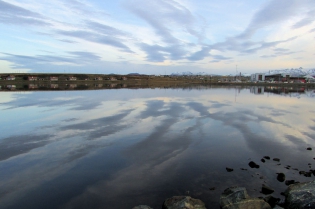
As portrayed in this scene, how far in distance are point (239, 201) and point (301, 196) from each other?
2.02m

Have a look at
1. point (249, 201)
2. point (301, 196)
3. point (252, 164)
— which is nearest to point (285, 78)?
point (252, 164)

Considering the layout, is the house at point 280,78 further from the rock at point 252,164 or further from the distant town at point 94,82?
the rock at point 252,164

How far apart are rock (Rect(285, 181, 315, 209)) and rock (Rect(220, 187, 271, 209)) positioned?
859 millimetres

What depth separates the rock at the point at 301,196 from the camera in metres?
6.78

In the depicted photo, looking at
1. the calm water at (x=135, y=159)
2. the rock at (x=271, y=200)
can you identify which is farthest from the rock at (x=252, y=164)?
the rock at (x=271, y=200)

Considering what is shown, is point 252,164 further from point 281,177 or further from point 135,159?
point 135,159

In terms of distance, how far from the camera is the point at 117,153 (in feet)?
38.8

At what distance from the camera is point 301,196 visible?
274 inches

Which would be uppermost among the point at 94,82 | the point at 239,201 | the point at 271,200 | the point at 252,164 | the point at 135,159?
the point at 94,82

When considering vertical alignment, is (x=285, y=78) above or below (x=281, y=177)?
above

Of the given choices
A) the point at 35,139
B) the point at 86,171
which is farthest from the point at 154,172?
the point at 35,139

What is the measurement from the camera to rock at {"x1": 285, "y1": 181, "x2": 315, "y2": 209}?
678cm

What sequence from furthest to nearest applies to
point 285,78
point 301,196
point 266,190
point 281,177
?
point 285,78 < point 281,177 < point 266,190 < point 301,196

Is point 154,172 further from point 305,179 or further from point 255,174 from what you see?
point 305,179
